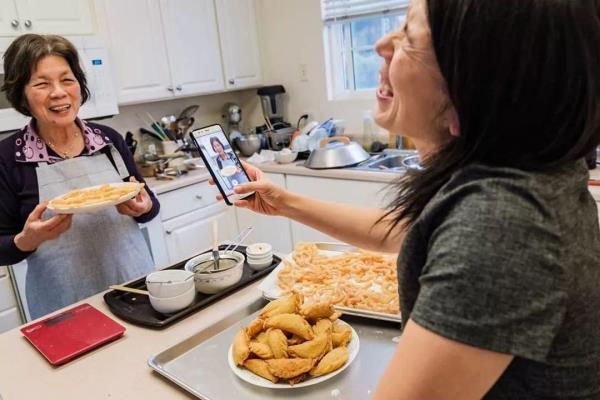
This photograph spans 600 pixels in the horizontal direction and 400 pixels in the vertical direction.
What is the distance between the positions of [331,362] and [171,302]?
0.45 metres

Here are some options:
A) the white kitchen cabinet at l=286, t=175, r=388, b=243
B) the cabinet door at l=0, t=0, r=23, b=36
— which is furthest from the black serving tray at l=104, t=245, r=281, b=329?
the cabinet door at l=0, t=0, r=23, b=36

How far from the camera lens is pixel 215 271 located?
4.05ft

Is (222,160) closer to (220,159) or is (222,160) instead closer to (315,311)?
(220,159)

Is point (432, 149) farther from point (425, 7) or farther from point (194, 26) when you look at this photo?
point (194, 26)

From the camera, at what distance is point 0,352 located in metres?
1.08

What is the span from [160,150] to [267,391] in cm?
254

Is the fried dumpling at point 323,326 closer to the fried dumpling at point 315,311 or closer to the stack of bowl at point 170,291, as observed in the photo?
the fried dumpling at point 315,311

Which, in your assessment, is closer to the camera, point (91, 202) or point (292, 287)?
point (292, 287)

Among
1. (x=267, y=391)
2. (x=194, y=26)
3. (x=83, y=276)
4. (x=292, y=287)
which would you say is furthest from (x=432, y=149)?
(x=194, y=26)

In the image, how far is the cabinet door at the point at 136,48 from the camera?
2652 millimetres

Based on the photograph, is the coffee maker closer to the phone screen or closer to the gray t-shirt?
the phone screen

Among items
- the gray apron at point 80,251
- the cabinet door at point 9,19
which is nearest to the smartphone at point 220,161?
the gray apron at point 80,251

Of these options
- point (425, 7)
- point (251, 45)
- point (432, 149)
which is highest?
point (251, 45)

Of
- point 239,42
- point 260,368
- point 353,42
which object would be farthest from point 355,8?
point 260,368
